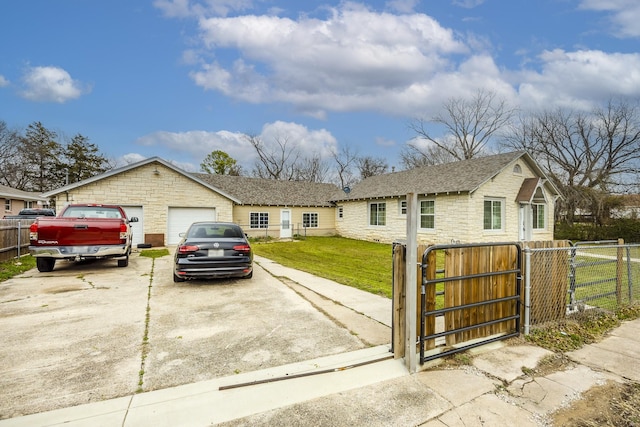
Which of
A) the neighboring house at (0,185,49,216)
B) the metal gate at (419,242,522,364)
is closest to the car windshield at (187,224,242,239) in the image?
the metal gate at (419,242,522,364)

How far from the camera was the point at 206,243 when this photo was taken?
7.14 m

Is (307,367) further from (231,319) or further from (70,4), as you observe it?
(70,4)

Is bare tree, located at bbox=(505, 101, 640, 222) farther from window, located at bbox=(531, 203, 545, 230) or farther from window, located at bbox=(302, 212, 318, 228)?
window, located at bbox=(302, 212, 318, 228)

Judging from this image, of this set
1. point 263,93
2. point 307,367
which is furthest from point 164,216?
point 307,367

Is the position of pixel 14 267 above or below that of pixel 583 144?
below

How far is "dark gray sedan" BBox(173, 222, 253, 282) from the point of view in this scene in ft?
23.1

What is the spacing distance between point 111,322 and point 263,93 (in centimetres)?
2278

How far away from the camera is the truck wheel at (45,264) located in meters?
8.77

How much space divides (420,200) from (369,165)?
27390 mm

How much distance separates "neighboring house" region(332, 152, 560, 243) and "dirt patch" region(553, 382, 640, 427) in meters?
12.5

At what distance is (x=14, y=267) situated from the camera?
9359 mm

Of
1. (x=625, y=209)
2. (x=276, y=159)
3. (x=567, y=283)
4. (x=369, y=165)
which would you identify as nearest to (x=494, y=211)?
(x=567, y=283)

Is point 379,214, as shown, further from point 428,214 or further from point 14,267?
point 14,267

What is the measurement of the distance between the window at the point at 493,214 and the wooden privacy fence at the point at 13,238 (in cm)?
2018
